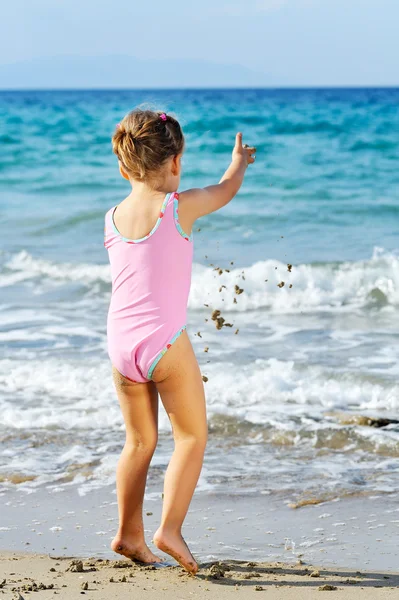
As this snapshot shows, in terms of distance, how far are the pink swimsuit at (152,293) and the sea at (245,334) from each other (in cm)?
42

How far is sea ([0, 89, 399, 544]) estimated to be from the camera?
4379 millimetres

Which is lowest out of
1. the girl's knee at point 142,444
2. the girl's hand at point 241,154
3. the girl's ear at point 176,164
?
the girl's knee at point 142,444

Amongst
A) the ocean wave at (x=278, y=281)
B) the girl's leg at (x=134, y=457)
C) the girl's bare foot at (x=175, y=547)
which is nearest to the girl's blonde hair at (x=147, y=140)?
the girl's leg at (x=134, y=457)

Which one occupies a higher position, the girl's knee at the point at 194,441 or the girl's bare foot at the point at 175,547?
the girl's knee at the point at 194,441

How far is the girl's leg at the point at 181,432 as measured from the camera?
295 cm

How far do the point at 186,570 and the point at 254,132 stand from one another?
21.3 metres

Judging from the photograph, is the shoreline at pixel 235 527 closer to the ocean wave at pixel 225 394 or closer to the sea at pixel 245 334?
the sea at pixel 245 334

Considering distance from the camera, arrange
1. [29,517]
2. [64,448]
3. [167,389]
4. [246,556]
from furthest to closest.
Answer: [64,448] → [29,517] → [246,556] → [167,389]

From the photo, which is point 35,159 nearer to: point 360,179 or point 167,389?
point 360,179

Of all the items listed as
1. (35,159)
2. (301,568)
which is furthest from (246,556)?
(35,159)

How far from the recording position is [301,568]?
3.13m

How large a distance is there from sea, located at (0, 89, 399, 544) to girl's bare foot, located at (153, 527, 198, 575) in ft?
3.33

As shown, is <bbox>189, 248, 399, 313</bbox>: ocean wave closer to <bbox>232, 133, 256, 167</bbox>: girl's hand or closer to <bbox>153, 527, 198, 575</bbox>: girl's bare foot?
<bbox>232, 133, 256, 167</bbox>: girl's hand

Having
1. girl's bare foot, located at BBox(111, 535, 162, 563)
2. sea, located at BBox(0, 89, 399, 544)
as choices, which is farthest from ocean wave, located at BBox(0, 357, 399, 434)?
girl's bare foot, located at BBox(111, 535, 162, 563)
